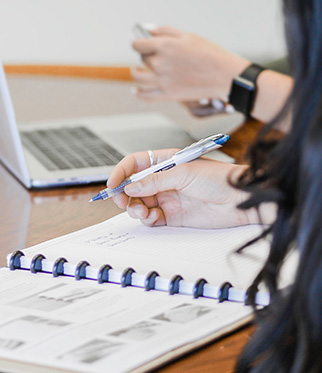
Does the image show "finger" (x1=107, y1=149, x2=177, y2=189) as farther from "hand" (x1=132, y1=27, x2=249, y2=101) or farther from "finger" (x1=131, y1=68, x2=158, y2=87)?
"finger" (x1=131, y1=68, x2=158, y2=87)

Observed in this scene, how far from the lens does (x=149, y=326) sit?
2.02ft

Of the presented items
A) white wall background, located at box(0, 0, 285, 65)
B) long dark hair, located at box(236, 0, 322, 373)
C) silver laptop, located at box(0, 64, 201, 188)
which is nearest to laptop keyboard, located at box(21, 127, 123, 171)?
silver laptop, located at box(0, 64, 201, 188)

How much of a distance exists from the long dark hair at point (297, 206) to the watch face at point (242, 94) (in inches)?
32.9

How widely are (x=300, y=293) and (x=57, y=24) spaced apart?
8.91 ft

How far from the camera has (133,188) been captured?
88 centimetres

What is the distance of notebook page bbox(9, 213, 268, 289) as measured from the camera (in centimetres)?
73

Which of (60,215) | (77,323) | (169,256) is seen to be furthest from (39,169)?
(77,323)

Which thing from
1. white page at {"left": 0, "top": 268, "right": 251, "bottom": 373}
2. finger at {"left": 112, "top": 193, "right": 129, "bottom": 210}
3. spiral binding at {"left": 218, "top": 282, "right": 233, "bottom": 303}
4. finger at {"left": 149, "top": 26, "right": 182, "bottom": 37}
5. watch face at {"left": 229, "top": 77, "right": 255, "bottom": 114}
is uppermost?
finger at {"left": 149, "top": 26, "right": 182, "bottom": 37}

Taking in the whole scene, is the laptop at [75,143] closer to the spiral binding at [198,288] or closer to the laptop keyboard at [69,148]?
the laptop keyboard at [69,148]

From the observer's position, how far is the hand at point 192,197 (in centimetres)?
88

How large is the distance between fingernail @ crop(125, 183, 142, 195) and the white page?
19 cm

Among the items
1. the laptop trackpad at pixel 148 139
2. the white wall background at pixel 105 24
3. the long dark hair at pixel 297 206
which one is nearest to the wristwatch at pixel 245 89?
the laptop trackpad at pixel 148 139

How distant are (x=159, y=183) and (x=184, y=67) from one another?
2.14 feet

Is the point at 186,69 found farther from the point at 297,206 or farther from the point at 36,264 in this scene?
the point at 297,206
